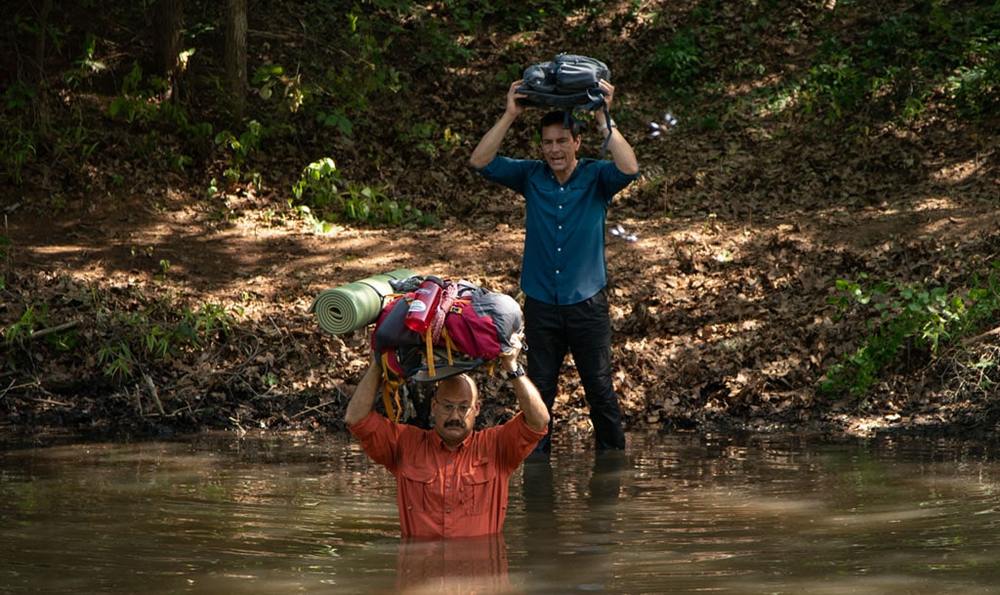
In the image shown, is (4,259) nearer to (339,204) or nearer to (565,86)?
(339,204)

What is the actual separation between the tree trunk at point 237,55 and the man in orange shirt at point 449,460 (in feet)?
31.5

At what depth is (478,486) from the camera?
6434 millimetres

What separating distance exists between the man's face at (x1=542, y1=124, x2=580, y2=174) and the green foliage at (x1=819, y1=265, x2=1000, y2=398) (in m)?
3.63

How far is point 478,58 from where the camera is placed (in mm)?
18156

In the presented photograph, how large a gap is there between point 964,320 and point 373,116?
8.15m

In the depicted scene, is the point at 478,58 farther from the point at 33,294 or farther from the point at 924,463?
the point at 924,463

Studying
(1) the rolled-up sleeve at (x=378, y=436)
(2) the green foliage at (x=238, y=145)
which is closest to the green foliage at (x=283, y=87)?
(2) the green foliage at (x=238, y=145)

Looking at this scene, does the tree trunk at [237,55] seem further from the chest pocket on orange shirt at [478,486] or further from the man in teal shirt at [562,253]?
the chest pocket on orange shirt at [478,486]

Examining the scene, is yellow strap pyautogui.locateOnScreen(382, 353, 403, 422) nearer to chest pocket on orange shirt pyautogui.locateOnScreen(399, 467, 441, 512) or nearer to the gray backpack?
chest pocket on orange shirt pyautogui.locateOnScreen(399, 467, 441, 512)

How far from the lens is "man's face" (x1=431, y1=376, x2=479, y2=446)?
621 centimetres

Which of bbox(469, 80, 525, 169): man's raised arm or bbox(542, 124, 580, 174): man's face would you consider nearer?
bbox(469, 80, 525, 169): man's raised arm

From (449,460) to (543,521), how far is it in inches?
56.8

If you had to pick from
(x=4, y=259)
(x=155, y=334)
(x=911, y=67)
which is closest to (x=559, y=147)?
(x=155, y=334)

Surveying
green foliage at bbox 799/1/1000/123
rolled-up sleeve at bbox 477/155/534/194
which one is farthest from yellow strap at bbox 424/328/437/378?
green foliage at bbox 799/1/1000/123
